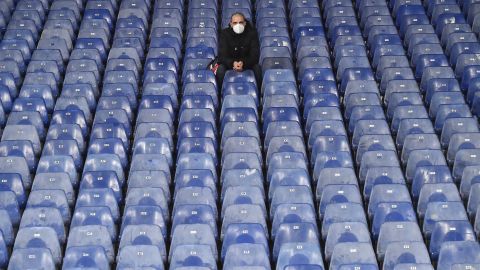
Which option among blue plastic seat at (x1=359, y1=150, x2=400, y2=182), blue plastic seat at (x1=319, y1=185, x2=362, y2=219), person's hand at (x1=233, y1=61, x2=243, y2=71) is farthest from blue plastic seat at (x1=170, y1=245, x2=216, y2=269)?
person's hand at (x1=233, y1=61, x2=243, y2=71)

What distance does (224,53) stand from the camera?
15.5m

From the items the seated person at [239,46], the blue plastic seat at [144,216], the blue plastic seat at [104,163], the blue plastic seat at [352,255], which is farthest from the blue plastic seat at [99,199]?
the seated person at [239,46]

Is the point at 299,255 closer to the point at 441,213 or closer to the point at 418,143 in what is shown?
the point at 441,213

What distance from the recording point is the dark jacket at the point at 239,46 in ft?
50.6

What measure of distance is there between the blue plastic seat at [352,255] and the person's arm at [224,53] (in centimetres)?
402

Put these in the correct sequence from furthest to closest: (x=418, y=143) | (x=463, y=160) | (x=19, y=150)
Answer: (x=418, y=143)
(x=19, y=150)
(x=463, y=160)

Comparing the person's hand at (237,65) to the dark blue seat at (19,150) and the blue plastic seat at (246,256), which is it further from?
the blue plastic seat at (246,256)

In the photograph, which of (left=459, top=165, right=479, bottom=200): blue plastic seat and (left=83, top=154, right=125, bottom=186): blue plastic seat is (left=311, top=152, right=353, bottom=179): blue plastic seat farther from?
(left=83, top=154, right=125, bottom=186): blue plastic seat

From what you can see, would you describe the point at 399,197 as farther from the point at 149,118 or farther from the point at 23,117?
the point at 23,117

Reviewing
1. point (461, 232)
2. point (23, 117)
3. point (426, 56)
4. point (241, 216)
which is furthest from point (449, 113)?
point (23, 117)

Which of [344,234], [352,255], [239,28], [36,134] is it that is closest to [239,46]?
[239,28]

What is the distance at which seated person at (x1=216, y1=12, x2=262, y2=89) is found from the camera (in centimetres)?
1540

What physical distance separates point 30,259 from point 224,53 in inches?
177

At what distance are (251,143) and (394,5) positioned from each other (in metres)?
4.60
